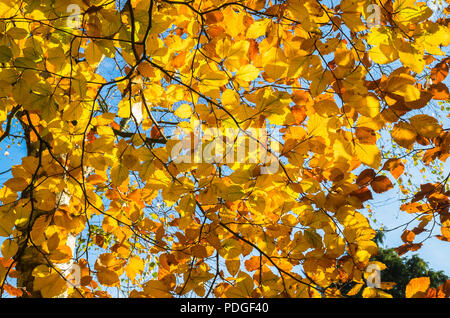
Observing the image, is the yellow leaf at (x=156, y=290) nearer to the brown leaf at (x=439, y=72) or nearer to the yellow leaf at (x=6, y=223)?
the yellow leaf at (x=6, y=223)

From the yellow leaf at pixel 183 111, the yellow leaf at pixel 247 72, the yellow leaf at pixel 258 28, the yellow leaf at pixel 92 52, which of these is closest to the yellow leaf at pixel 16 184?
the yellow leaf at pixel 92 52

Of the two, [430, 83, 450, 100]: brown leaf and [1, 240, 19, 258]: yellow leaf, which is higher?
[430, 83, 450, 100]: brown leaf

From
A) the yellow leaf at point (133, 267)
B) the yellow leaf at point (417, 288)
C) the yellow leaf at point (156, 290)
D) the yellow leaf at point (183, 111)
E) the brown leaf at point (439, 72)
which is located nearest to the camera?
the yellow leaf at point (417, 288)

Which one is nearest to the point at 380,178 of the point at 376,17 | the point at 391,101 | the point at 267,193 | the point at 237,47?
the point at 391,101

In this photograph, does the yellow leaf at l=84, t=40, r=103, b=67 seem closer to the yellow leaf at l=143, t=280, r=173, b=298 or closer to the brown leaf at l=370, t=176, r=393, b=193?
the yellow leaf at l=143, t=280, r=173, b=298

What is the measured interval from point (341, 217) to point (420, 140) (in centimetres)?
45

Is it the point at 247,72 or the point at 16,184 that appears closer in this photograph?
the point at 247,72

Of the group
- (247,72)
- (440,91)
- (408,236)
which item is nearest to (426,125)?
(440,91)

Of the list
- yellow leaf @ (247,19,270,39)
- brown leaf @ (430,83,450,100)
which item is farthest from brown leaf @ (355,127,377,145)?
yellow leaf @ (247,19,270,39)

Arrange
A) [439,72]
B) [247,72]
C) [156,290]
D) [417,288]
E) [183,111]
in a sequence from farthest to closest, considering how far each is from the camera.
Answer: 1. [439,72]
2. [183,111]
3. [156,290]
4. [247,72]
5. [417,288]

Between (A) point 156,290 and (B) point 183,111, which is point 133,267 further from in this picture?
(B) point 183,111

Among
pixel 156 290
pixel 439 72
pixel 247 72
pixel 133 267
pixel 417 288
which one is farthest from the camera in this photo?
pixel 133 267

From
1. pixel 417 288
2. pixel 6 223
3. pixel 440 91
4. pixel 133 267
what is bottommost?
pixel 417 288

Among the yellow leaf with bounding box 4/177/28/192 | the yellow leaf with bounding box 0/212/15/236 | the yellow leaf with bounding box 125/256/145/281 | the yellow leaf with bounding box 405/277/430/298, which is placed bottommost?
the yellow leaf with bounding box 405/277/430/298
